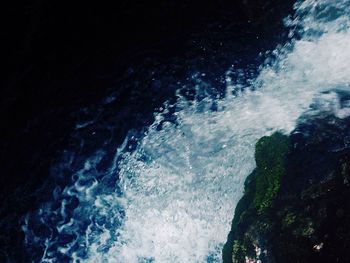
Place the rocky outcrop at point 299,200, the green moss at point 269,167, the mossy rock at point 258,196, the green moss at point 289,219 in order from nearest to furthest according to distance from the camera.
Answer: the rocky outcrop at point 299,200, the green moss at point 289,219, the mossy rock at point 258,196, the green moss at point 269,167

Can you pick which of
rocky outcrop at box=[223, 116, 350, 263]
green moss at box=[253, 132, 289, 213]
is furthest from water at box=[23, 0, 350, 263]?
rocky outcrop at box=[223, 116, 350, 263]

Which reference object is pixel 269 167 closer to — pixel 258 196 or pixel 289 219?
pixel 258 196

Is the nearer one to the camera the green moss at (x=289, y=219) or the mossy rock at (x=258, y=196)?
the green moss at (x=289, y=219)

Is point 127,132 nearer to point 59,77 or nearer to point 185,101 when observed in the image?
point 185,101

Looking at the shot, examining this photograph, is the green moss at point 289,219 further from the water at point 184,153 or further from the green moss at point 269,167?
the water at point 184,153

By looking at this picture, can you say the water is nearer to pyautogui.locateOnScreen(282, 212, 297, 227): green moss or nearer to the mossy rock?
the mossy rock

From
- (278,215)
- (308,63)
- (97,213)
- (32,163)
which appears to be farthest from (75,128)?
(308,63)

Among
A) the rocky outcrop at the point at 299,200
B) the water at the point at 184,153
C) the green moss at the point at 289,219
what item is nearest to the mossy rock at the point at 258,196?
the rocky outcrop at the point at 299,200
